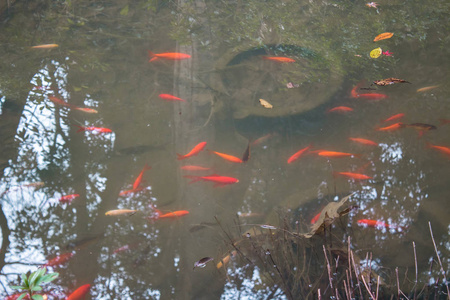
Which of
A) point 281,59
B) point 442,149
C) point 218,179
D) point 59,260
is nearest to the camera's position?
point 59,260

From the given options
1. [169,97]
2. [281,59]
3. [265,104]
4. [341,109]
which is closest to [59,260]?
[169,97]

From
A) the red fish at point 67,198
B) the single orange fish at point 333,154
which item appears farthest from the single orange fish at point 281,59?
the red fish at point 67,198

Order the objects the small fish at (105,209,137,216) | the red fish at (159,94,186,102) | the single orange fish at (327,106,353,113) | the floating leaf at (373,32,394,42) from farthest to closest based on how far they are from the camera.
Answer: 1. the floating leaf at (373,32,394,42)
2. the red fish at (159,94,186,102)
3. the single orange fish at (327,106,353,113)
4. the small fish at (105,209,137,216)

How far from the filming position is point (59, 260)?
2.86 metres

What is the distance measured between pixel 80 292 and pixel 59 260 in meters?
0.36

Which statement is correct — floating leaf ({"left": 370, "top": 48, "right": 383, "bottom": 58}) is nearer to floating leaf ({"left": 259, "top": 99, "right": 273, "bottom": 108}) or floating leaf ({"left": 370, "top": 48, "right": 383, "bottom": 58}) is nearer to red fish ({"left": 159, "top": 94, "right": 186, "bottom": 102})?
floating leaf ({"left": 259, "top": 99, "right": 273, "bottom": 108})

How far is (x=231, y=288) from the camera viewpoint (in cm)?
268

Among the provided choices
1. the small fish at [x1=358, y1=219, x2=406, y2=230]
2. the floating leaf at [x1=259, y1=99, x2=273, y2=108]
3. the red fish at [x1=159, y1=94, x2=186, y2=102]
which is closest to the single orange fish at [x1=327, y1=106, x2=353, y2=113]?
the floating leaf at [x1=259, y1=99, x2=273, y2=108]

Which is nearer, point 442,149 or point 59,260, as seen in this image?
point 59,260

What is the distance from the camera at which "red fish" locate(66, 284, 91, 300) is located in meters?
2.62

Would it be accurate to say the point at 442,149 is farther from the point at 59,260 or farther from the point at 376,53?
the point at 59,260

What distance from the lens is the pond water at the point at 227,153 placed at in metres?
2.75

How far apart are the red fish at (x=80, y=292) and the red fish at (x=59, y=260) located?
29 cm

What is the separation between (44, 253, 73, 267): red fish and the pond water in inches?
0.8
